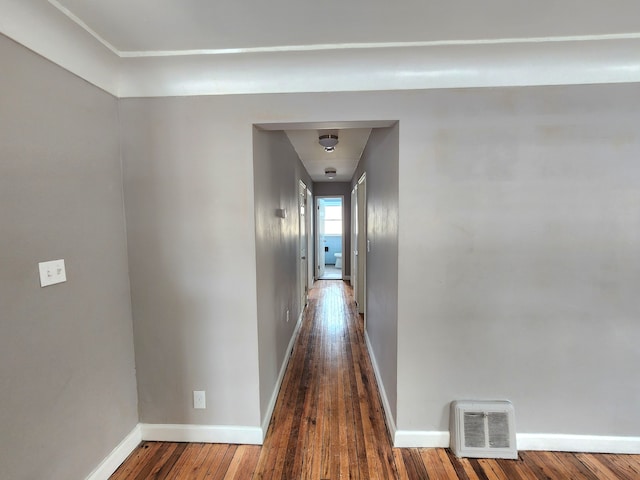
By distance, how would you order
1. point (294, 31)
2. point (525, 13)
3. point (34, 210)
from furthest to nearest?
point (294, 31) < point (525, 13) < point (34, 210)

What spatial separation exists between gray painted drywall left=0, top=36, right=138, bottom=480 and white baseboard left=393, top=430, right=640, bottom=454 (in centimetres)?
175

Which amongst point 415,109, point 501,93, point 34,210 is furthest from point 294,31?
point 34,210

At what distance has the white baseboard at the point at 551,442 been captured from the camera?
1670mm

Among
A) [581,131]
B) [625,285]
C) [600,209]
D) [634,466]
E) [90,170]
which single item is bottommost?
[634,466]

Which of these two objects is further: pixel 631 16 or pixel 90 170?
pixel 90 170

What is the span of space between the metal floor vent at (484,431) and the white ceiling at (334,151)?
235 cm

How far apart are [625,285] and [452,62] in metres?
1.64

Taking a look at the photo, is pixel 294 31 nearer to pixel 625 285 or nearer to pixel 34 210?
pixel 34 210

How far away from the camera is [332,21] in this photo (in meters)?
1.33

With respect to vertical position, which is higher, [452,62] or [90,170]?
[452,62]

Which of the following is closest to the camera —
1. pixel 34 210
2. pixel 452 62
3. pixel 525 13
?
pixel 34 210

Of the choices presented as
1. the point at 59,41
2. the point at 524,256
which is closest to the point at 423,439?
the point at 524,256

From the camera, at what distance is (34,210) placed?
1179mm

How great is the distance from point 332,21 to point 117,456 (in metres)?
2.63
